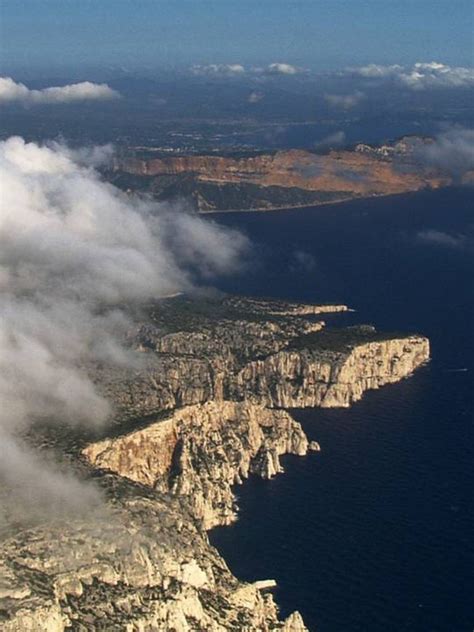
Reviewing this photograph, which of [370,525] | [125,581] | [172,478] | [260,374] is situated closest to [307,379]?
[260,374]

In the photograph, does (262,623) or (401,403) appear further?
(401,403)

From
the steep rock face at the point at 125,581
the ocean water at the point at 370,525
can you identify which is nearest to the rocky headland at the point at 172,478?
the steep rock face at the point at 125,581

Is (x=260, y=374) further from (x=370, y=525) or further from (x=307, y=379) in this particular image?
(x=370, y=525)

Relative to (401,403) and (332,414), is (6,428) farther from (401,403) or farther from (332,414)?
(401,403)

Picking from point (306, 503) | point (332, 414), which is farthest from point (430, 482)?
point (332, 414)

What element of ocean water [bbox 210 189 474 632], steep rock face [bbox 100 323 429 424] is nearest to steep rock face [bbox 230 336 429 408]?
steep rock face [bbox 100 323 429 424]

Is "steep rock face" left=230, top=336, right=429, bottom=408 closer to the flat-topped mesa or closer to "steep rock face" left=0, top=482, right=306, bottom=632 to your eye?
the flat-topped mesa
